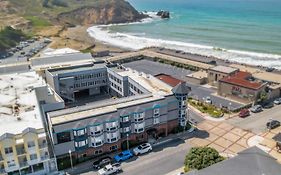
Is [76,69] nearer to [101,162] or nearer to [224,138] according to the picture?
[101,162]

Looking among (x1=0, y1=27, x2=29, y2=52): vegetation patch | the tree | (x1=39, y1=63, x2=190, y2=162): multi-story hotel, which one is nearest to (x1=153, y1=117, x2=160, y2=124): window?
(x1=39, y1=63, x2=190, y2=162): multi-story hotel

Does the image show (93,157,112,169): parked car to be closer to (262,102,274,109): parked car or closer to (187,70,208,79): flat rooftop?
(262,102,274,109): parked car

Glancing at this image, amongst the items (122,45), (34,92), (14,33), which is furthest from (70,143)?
(14,33)

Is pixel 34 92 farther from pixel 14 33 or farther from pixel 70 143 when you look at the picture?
pixel 14 33

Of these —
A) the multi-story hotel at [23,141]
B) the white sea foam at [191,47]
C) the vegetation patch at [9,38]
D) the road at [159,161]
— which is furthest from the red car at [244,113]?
the vegetation patch at [9,38]

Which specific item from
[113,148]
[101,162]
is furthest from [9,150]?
[113,148]
